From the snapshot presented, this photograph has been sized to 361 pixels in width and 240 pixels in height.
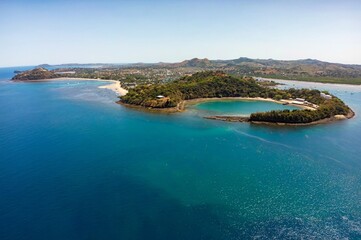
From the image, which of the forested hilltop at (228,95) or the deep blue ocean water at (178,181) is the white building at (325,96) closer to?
the forested hilltop at (228,95)

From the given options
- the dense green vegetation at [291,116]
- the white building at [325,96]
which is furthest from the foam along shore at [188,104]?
the dense green vegetation at [291,116]

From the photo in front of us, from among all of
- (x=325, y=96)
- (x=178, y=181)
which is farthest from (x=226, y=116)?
(x=325, y=96)

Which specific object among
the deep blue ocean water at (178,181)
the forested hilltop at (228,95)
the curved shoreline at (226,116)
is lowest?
the deep blue ocean water at (178,181)

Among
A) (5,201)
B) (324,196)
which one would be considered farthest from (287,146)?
(5,201)

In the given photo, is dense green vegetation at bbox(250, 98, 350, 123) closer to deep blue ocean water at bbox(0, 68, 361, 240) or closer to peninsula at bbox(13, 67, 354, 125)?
peninsula at bbox(13, 67, 354, 125)

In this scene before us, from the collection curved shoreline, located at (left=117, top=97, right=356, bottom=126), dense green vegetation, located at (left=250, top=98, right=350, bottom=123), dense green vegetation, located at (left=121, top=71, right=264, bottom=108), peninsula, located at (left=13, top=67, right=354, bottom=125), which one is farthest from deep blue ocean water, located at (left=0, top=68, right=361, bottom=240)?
dense green vegetation, located at (left=121, top=71, right=264, bottom=108)

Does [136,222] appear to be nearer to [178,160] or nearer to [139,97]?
[178,160]
